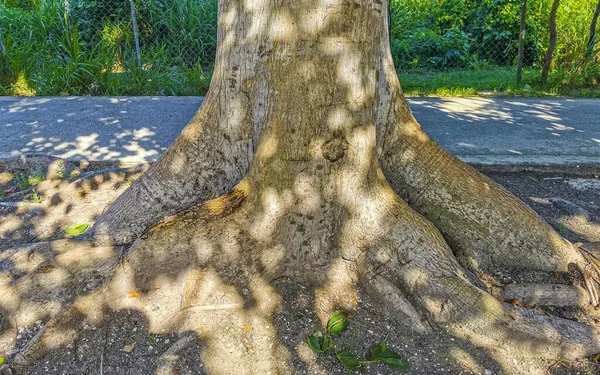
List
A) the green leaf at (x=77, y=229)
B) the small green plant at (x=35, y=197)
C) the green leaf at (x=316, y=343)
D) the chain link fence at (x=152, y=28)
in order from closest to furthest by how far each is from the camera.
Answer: the green leaf at (x=316, y=343) < the green leaf at (x=77, y=229) < the small green plant at (x=35, y=197) < the chain link fence at (x=152, y=28)

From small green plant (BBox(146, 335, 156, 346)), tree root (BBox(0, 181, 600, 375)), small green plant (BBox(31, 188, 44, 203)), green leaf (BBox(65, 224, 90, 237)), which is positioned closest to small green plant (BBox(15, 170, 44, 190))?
small green plant (BBox(31, 188, 44, 203))

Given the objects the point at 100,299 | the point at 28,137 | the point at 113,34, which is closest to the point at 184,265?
the point at 100,299

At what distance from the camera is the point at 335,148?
2.80m

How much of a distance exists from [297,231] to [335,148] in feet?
1.69

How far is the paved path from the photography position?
5.81 m

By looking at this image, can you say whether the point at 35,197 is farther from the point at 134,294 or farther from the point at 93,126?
the point at 93,126

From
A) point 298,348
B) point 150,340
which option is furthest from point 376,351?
point 150,340

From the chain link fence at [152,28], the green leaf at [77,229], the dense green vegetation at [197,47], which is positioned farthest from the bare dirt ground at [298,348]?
the chain link fence at [152,28]

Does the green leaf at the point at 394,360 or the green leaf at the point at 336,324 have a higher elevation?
the green leaf at the point at 336,324

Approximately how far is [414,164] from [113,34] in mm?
8341

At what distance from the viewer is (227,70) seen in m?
3.06

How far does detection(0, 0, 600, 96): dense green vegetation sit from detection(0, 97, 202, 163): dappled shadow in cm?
66

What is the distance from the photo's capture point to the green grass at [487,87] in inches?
351

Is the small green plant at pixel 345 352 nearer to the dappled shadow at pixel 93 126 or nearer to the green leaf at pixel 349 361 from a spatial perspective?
the green leaf at pixel 349 361
